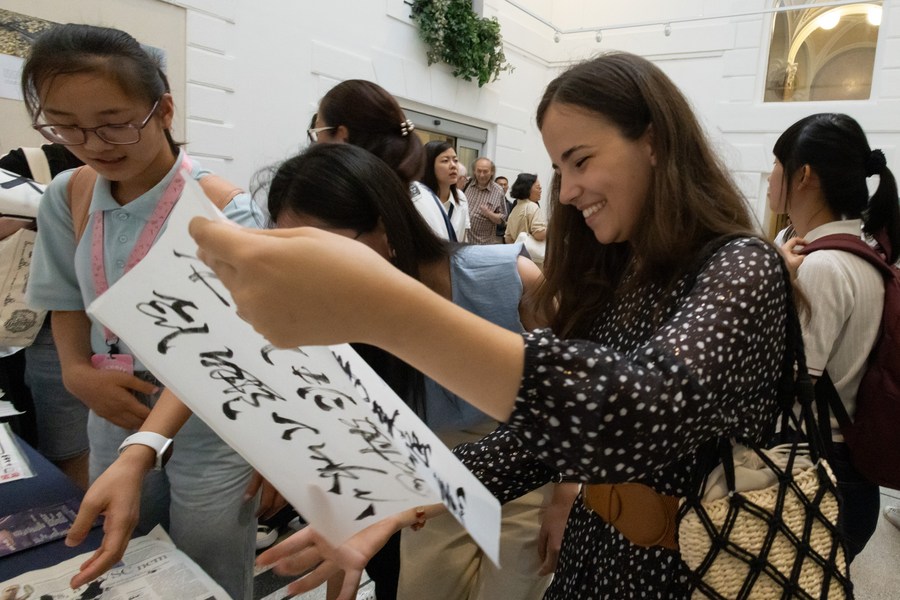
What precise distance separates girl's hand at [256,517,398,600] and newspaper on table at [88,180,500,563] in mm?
200

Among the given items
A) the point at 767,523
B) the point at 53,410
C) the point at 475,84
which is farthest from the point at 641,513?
the point at 475,84

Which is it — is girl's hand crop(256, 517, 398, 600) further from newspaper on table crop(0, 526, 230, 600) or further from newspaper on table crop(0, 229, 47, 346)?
newspaper on table crop(0, 229, 47, 346)

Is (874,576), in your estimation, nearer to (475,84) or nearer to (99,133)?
(99,133)

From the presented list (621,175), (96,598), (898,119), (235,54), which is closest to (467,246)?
(621,175)

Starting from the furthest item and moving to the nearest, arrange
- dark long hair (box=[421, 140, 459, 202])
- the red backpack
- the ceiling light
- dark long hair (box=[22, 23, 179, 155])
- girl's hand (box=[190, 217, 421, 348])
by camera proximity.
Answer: the ceiling light
dark long hair (box=[421, 140, 459, 202])
the red backpack
dark long hair (box=[22, 23, 179, 155])
girl's hand (box=[190, 217, 421, 348])

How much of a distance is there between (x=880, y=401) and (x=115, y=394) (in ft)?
5.09

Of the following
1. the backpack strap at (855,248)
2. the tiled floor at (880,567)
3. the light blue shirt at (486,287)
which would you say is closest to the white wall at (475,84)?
the backpack strap at (855,248)

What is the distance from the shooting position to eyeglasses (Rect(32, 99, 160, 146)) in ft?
2.75

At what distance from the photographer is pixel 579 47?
666 centimetres

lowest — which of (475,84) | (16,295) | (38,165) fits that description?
(16,295)

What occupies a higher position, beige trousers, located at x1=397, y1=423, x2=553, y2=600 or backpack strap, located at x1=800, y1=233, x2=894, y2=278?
backpack strap, located at x1=800, y1=233, x2=894, y2=278

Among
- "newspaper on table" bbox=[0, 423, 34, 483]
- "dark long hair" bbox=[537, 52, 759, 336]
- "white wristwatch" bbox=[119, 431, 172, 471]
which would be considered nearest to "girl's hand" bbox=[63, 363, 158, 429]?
"white wristwatch" bbox=[119, 431, 172, 471]

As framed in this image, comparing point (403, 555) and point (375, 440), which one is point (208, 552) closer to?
point (403, 555)

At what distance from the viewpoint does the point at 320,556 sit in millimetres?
665
